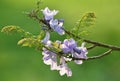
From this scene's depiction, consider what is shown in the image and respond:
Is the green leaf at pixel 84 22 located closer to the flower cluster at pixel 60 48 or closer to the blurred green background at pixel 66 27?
the flower cluster at pixel 60 48

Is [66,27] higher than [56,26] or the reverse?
the reverse

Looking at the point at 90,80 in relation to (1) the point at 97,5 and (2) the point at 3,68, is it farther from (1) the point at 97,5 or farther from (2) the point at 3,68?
(1) the point at 97,5

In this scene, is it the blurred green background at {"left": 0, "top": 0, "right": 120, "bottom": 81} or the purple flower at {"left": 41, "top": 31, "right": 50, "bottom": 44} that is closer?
the purple flower at {"left": 41, "top": 31, "right": 50, "bottom": 44}

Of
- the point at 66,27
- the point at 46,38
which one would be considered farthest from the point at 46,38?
the point at 66,27

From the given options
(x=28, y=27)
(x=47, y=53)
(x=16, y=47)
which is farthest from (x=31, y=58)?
(x=47, y=53)

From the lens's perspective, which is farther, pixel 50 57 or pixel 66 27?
pixel 66 27

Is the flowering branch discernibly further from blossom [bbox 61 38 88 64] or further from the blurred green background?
the blurred green background

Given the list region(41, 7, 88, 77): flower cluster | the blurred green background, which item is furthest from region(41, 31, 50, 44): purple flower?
the blurred green background

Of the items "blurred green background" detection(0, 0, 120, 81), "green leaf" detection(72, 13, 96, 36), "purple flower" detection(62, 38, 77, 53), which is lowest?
"blurred green background" detection(0, 0, 120, 81)

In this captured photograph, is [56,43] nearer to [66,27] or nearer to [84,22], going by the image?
[84,22]
